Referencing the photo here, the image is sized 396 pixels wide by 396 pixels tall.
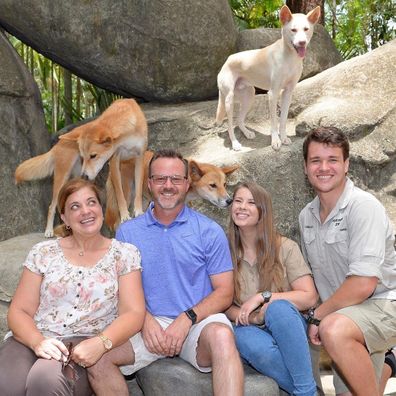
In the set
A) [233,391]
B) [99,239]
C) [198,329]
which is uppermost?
[99,239]

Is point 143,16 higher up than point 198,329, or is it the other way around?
point 143,16

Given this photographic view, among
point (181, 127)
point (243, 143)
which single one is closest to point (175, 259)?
point (243, 143)

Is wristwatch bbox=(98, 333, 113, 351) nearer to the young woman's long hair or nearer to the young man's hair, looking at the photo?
the young woman's long hair

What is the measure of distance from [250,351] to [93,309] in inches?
34.6

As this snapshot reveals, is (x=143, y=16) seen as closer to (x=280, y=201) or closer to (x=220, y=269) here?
(x=280, y=201)

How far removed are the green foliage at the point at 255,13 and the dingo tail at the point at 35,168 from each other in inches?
245

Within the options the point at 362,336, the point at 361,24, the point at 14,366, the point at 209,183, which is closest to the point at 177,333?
the point at 14,366

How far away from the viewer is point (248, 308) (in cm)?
356

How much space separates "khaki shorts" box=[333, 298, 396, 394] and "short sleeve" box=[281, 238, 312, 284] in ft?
1.16

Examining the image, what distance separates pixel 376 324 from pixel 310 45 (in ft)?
17.2

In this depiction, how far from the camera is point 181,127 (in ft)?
22.2

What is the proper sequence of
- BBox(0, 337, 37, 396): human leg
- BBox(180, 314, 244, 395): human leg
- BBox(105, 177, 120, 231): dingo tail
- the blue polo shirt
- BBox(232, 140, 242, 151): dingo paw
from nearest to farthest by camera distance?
BBox(0, 337, 37, 396): human leg
BBox(180, 314, 244, 395): human leg
the blue polo shirt
BBox(105, 177, 120, 231): dingo tail
BBox(232, 140, 242, 151): dingo paw

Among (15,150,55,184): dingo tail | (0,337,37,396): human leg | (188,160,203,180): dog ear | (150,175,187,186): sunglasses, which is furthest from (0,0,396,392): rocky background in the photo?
(0,337,37,396): human leg

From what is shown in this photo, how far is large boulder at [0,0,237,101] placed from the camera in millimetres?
6754
